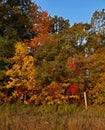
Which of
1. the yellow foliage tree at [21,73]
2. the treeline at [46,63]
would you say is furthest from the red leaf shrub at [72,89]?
the yellow foliage tree at [21,73]

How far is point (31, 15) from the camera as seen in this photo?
50.5 m

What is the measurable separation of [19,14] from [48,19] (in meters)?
5.68

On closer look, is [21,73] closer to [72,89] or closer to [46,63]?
[46,63]

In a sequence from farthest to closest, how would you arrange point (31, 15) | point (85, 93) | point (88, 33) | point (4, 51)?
point (31, 15), point (88, 33), point (85, 93), point (4, 51)

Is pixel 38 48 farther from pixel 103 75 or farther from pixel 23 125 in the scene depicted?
pixel 23 125

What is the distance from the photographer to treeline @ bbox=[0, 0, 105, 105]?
35844 millimetres

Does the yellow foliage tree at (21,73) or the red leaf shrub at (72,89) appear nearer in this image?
the yellow foliage tree at (21,73)

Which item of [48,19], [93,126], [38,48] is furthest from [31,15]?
[93,126]

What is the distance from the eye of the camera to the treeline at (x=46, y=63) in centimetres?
3584

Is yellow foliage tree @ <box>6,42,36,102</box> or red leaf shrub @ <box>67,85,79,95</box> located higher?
yellow foliage tree @ <box>6,42,36,102</box>

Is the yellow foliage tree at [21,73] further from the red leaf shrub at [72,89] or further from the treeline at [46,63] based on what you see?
the red leaf shrub at [72,89]

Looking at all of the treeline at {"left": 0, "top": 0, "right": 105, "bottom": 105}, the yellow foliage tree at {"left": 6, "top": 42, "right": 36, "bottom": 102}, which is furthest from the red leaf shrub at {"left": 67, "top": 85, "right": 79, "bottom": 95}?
the yellow foliage tree at {"left": 6, "top": 42, "right": 36, "bottom": 102}

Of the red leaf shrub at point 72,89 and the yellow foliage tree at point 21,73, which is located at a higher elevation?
the yellow foliage tree at point 21,73

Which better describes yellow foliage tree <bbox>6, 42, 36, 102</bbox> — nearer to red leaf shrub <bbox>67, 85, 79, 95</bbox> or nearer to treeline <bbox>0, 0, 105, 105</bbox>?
treeline <bbox>0, 0, 105, 105</bbox>
